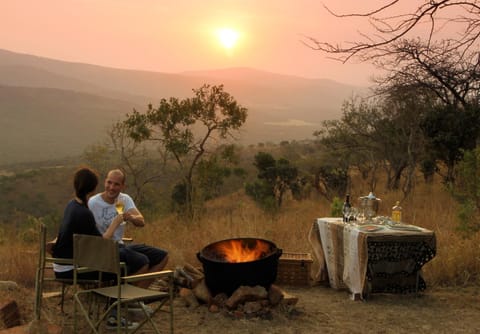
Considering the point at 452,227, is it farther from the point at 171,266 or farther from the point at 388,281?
the point at 171,266

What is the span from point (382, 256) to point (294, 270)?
1156 mm

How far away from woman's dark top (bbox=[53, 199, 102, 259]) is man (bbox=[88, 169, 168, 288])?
407mm

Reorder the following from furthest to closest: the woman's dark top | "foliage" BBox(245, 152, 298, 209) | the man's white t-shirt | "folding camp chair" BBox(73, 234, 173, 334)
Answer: "foliage" BBox(245, 152, 298, 209) < the man's white t-shirt < the woman's dark top < "folding camp chair" BBox(73, 234, 173, 334)

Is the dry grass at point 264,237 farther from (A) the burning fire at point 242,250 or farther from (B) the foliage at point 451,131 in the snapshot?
(B) the foliage at point 451,131

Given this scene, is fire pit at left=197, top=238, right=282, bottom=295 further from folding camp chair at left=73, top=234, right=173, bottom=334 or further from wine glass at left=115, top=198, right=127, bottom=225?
folding camp chair at left=73, top=234, right=173, bottom=334

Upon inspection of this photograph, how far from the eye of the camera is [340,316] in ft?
15.2

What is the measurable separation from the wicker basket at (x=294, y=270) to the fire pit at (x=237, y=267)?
33.0 inches

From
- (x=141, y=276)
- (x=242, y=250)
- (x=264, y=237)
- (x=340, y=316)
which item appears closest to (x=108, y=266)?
(x=141, y=276)

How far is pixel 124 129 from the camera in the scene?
18.4 metres

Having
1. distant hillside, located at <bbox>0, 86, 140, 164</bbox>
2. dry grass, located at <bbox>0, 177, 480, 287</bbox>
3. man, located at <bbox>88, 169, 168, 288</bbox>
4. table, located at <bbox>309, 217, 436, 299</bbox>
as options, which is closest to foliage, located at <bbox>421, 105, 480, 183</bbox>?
dry grass, located at <bbox>0, 177, 480, 287</bbox>

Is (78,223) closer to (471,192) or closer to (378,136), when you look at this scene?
(471,192)

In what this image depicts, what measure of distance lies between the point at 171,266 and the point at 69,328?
2.04 meters

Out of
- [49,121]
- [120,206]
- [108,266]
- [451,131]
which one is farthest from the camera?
[49,121]

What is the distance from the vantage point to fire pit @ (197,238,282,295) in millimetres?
4656
